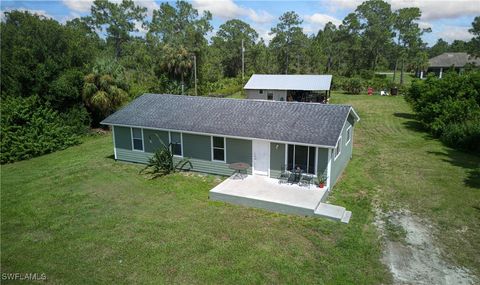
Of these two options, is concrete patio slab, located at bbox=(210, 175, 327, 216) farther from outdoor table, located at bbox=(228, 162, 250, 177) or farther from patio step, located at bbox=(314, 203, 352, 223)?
outdoor table, located at bbox=(228, 162, 250, 177)

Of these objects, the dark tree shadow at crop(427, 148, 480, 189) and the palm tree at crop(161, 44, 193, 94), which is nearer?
the dark tree shadow at crop(427, 148, 480, 189)

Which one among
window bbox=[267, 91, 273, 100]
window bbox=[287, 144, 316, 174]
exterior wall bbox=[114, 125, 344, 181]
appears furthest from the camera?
window bbox=[267, 91, 273, 100]

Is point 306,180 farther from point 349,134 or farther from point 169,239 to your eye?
point 169,239

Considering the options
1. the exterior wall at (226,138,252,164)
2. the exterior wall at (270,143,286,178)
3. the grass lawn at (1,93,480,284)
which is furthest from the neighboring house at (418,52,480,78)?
the exterior wall at (226,138,252,164)

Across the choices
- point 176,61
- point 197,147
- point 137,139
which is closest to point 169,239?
point 197,147

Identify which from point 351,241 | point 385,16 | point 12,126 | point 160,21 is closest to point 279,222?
point 351,241

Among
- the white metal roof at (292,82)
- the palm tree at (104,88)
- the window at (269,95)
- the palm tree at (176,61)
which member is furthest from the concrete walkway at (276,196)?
the palm tree at (176,61)
